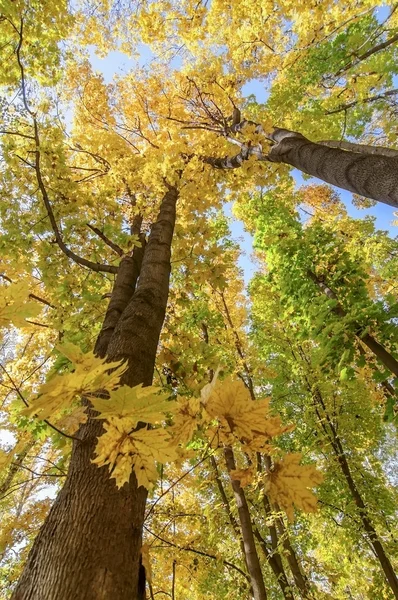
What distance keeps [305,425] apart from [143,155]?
5.45m

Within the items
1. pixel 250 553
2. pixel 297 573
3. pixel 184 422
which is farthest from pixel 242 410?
pixel 297 573

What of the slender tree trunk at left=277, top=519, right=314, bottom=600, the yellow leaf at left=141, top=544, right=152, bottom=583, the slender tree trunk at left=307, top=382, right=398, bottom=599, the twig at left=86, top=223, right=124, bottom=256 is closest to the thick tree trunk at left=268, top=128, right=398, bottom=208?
the twig at left=86, top=223, right=124, bottom=256

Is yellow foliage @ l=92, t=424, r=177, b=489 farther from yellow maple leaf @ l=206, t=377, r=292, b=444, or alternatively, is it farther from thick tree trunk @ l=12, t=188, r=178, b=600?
thick tree trunk @ l=12, t=188, r=178, b=600

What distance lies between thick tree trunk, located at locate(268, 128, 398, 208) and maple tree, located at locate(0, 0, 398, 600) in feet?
0.06

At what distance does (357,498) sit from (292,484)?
5.67 meters

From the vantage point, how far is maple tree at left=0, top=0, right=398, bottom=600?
95 cm

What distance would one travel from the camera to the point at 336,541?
5770mm

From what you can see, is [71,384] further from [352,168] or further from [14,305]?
[352,168]

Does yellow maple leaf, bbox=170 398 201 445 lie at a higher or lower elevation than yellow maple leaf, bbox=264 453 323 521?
higher

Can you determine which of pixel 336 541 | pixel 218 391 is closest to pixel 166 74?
pixel 218 391

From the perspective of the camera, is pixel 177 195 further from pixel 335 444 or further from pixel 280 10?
pixel 335 444

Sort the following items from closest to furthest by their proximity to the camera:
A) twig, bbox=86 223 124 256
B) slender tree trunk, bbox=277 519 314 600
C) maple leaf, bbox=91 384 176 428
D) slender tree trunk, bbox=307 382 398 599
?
maple leaf, bbox=91 384 176 428
twig, bbox=86 223 124 256
slender tree trunk, bbox=307 382 398 599
slender tree trunk, bbox=277 519 314 600

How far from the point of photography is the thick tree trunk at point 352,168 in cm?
206

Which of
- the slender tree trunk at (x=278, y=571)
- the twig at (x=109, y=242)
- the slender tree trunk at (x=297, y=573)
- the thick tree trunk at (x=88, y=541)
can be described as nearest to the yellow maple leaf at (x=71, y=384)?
the thick tree trunk at (x=88, y=541)
